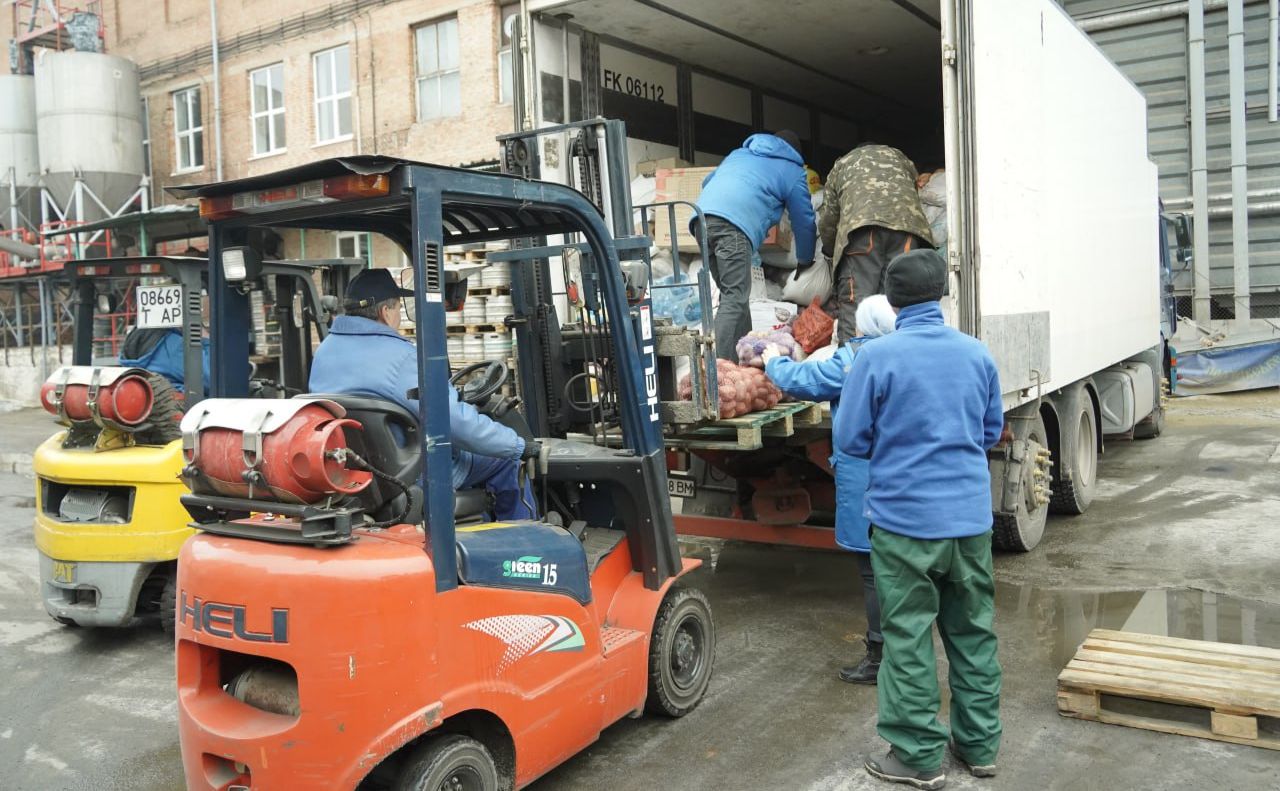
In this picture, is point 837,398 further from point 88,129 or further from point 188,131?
point 88,129

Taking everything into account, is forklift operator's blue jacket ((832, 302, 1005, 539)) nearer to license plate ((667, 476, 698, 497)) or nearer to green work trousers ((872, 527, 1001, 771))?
green work trousers ((872, 527, 1001, 771))

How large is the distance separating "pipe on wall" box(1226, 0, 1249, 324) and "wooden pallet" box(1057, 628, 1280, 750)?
15633 millimetres

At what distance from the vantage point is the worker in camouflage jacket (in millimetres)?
6496

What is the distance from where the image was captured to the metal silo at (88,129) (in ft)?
75.9

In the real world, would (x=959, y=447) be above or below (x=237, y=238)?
below

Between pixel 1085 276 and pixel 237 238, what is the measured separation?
6.81 meters

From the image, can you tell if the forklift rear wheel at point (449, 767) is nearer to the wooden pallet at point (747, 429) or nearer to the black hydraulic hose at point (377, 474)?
the black hydraulic hose at point (377, 474)

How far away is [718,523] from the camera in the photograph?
640 centimetres

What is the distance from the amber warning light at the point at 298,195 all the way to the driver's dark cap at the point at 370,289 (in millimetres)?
285

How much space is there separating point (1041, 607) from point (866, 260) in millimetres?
2292

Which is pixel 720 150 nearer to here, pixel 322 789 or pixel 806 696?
pixel 806 696

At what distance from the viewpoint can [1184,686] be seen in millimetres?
4230

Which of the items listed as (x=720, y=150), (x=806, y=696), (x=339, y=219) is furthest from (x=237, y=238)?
(x=720, y=150)

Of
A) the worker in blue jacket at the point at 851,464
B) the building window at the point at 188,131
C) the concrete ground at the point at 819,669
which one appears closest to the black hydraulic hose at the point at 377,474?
the concrete ground at the point at 819,669
